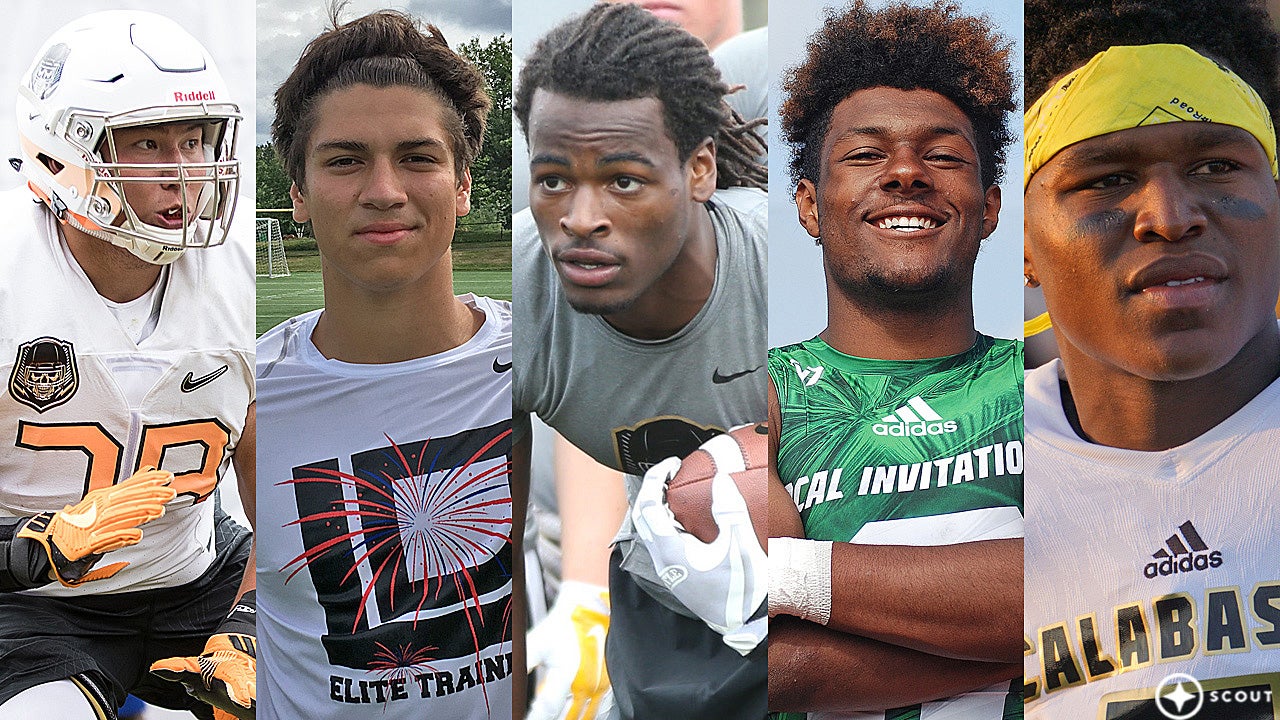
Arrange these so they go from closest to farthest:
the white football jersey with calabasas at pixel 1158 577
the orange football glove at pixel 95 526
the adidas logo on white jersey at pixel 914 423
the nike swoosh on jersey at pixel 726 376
A: the white football jersey with calabasas at pixel 1158 577, the adidas logo on white jersey at pixel 914 423, the nike swoosh on jersey at pixel 726 376, the orange football glove at pixel 95 526

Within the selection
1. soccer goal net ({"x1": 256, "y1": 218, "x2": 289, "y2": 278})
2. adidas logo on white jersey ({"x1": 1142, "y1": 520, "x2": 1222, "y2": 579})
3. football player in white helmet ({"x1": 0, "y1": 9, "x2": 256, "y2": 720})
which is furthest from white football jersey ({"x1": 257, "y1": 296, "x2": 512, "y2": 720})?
adidas logo on white jersey ({"x1": 1142, "y1": 520, "x2": 1222, "y2": 579})

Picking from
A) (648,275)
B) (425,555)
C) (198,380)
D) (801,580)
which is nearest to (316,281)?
(198,380)

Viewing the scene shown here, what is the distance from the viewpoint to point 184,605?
11.1 ft

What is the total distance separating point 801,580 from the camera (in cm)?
286

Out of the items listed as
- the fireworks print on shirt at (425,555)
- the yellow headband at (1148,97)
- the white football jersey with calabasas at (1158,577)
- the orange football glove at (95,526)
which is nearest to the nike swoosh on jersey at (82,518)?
the orange football glove at (95,526)

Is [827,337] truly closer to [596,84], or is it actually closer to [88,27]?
[596,84]

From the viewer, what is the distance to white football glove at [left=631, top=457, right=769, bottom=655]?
289 centimetres

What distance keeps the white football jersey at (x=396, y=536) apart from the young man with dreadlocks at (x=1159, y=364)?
1.41m

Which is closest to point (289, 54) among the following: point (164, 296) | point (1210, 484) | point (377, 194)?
point (377, 194)

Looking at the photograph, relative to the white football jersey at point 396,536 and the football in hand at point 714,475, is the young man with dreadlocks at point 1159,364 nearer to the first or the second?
the football in hand at point 714,475

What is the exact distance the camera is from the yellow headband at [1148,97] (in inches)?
111

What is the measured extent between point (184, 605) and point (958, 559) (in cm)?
217

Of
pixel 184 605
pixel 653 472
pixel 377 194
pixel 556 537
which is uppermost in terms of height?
pixel 377 194

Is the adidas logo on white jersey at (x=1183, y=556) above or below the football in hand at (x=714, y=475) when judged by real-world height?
below
